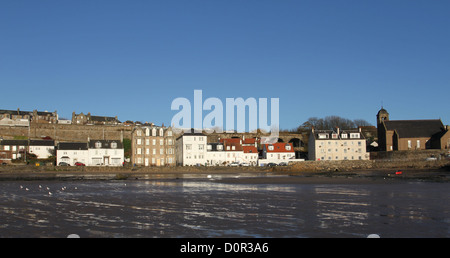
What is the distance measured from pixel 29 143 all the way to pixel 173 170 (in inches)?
1053

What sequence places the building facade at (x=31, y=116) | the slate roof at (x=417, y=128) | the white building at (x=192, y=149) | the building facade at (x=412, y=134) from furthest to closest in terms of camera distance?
the building facade at (x=31, y=116), the white building at (x=192, y=149), the slate roof at (x=417, y=128), the building facade at (x=412, y=134)

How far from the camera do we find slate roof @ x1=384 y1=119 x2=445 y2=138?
62969mm

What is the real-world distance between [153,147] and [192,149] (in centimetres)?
618

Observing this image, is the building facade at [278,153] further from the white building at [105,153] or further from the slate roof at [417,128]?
the white building at [105,153]

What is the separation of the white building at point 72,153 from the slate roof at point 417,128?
49183mm

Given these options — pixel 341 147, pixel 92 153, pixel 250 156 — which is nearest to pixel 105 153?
pixel 92 153

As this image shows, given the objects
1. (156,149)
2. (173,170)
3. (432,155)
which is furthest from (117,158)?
(432,155)

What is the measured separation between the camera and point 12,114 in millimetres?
96250

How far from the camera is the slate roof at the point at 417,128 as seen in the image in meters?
63.0

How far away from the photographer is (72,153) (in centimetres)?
6156

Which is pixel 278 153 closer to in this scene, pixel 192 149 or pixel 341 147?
pixel 341 147

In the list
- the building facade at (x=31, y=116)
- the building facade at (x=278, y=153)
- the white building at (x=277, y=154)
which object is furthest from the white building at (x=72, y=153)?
the building facade at (x=31, y=116)

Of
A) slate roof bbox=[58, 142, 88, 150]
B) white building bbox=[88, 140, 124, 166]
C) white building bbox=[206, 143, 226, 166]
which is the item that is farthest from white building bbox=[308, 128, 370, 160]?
slate roof bbox=[58, 142, 88, 150]
